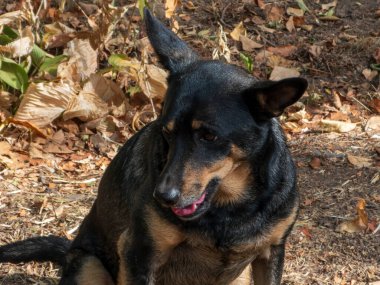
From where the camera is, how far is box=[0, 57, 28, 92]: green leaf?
274 inches

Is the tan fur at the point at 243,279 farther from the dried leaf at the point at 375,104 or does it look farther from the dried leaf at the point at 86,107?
→ the dried leaf at the point at 375,104

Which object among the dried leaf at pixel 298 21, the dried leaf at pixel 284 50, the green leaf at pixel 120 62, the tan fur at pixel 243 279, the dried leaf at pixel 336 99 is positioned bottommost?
the dried leaf at pixel 336 99

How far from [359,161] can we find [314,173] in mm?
420

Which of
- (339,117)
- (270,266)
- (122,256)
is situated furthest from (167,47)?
(339,117)

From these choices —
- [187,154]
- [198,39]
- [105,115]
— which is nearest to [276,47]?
[198,39]

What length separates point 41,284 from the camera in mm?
5527

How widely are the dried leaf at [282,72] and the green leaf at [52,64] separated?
2019 millimetres

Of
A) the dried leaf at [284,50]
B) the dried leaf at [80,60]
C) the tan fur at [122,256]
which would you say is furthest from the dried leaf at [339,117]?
the tan fur at [122,256]

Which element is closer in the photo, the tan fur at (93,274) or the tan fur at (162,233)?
the tan fur at (162,233)

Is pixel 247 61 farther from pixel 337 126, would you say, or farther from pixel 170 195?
pixel 170 195

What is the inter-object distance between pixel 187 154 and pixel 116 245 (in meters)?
1.09

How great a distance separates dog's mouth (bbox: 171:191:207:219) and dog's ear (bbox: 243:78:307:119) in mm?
505

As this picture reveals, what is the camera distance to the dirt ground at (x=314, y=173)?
18.5 feet

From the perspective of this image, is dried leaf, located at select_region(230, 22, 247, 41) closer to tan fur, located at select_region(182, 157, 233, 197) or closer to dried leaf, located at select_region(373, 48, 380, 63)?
dried leaf, located at select_region(373, 48, 380, 63)
